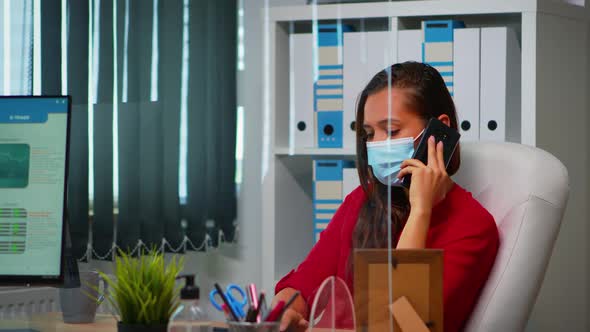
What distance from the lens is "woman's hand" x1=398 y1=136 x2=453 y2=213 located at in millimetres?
1499

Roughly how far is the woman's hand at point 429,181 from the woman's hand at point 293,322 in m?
0.48

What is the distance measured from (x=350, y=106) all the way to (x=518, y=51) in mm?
1878

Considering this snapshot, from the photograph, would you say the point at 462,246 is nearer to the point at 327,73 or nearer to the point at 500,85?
the point at 327,73

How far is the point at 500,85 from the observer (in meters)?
2.79

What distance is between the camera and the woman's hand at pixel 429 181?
1.50 metres

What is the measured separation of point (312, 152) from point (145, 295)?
1.01 feet

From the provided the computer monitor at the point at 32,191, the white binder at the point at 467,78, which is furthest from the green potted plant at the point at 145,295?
the white binder at the point at 467,78

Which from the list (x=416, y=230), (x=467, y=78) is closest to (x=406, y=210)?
(x=416, y=230)

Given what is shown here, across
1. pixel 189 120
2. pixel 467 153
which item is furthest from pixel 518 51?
pixel 189 120

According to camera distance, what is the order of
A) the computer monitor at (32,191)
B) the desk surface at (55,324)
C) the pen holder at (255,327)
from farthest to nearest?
the computer monitor at (32,191) → the desk surface at (55,324) → the pen holder at (255,327)

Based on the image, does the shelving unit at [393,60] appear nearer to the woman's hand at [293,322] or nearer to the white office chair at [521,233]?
the woman's hand at [293,322]

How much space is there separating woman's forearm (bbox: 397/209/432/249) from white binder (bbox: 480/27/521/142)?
1.35 m

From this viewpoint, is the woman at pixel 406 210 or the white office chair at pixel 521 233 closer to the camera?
the woman at pixel 406 210

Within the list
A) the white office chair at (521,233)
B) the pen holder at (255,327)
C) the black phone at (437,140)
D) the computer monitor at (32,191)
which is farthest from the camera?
the white office chair at (521,233)
